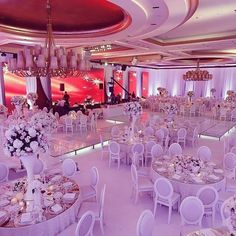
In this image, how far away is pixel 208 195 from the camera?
4.62 m

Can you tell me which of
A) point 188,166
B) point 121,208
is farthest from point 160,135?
point 121,208

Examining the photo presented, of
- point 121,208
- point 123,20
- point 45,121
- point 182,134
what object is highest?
point 123,20

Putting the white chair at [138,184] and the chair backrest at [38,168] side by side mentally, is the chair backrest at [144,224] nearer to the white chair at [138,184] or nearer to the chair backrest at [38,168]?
the white chair at [138,184]

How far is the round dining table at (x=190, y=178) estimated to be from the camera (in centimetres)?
534

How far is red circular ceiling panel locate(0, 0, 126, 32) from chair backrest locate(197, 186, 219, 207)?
15.7 feet

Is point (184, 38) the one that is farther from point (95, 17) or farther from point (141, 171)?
point (141, 171)

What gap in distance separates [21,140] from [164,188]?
2972mm


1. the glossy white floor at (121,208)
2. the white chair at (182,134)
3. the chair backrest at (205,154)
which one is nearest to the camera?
the glossy white floor at (121,208)

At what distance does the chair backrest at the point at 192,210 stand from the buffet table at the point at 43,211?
6.40ft

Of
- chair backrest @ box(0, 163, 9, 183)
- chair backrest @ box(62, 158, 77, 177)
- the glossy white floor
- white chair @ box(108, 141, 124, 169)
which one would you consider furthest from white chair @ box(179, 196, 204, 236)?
chair backrest @ box(0, 163, 9, 183)

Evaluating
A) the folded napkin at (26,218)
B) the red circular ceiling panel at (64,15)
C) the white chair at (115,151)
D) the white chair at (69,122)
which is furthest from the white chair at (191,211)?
the white chair at (69,122)

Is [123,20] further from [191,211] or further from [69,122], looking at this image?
[69,122]

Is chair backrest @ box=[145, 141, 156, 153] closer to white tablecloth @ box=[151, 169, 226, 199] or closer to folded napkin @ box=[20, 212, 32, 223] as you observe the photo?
white tablecloth @ box=[151, 169, 226, 199]

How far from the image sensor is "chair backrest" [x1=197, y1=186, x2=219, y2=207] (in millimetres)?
4555
